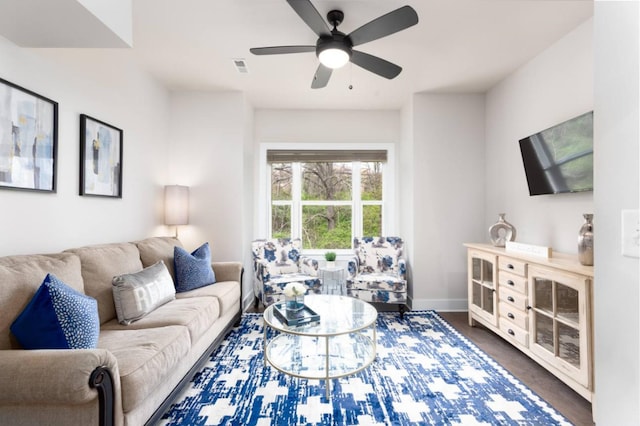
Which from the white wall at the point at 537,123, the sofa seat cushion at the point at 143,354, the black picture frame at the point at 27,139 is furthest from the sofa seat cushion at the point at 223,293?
the white wall at the point at 537,123

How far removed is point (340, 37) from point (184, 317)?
7.24ft

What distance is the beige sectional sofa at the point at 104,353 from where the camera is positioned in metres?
1.21

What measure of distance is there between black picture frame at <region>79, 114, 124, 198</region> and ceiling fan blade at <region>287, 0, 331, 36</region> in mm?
1896

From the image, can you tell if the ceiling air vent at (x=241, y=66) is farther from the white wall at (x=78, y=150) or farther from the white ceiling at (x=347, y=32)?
the white wall at (x=78, y=150)

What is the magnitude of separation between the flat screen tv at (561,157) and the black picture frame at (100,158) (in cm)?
383

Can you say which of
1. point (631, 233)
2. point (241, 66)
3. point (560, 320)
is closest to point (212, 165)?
point (241, 66)

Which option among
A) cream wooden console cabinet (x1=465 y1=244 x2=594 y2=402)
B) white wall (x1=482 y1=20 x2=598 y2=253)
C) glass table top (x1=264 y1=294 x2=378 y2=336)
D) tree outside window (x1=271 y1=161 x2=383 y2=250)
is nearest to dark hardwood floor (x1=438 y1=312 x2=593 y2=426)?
cream wooden console cabinet (x1=465 y1=244 x2=594 y2=402)

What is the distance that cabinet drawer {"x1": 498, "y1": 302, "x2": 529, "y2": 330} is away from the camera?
2.43 m

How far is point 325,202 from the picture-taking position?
4.54 m

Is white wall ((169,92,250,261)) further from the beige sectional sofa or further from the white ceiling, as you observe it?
the beige sectional sofa

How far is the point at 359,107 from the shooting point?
14.1 ft

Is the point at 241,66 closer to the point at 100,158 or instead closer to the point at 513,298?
the point at 100,158

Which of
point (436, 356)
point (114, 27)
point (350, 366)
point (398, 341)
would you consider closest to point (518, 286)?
point (436, 356)

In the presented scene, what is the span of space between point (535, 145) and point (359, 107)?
7.35ft
